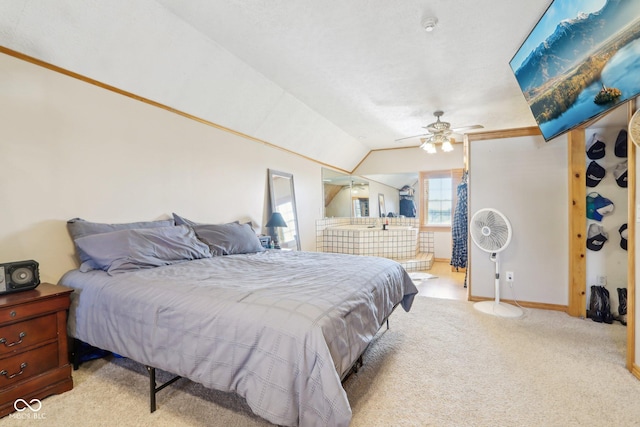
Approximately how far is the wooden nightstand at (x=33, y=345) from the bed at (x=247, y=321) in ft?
0.48

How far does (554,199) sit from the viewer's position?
3.35m

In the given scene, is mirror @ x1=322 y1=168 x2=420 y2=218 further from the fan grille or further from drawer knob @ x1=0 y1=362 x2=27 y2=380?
drawer knob @ x1=0 y1=362 x2=27 y2=380

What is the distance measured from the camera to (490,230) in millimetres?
3348

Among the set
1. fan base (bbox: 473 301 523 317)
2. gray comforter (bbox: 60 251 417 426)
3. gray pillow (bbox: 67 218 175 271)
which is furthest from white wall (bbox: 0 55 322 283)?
fan base (bbox: 473 301 523 317)

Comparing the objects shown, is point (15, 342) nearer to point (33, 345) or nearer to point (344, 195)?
point (33, 345)

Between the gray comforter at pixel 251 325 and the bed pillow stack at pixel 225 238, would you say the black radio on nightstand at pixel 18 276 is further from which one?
the bed pillow stack at pixel 225 238

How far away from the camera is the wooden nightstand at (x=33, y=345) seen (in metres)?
1.63

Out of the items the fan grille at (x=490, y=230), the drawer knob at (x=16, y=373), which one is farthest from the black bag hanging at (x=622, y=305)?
the drawer knob at (x=16, y=373)

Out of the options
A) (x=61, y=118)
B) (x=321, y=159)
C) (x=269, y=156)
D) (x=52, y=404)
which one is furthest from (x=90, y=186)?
(x=321, y=159)

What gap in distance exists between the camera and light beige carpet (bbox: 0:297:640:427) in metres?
1.61

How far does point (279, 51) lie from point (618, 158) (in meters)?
3.68

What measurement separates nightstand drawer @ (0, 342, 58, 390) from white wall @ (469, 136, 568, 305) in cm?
410

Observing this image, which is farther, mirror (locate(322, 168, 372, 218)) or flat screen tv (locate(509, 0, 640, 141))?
mirror (locate(322, 168, 372, 218))

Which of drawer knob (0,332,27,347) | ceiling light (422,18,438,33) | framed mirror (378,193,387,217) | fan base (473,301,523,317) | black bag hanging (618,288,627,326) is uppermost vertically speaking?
ceiling light (422,18,438,33)
